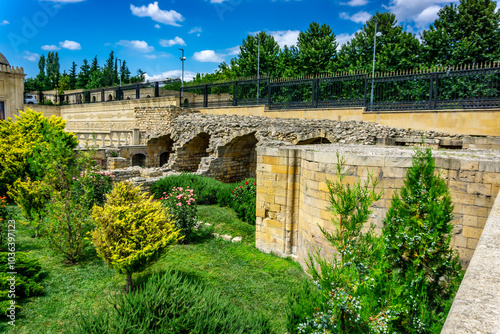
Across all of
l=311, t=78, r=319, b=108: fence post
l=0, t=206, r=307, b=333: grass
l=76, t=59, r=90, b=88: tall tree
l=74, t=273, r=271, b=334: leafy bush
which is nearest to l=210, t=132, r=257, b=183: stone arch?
l=311, t=78, r=319, b=108: fence post

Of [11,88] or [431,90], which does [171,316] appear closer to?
[431,90]

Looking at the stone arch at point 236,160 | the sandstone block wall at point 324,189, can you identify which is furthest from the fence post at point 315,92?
the sandstone block wall at point 324,189

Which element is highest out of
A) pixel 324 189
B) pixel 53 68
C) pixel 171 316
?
pixel 53 68

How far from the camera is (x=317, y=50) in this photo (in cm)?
2916

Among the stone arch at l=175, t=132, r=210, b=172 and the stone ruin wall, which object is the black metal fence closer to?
the stone ruin wall

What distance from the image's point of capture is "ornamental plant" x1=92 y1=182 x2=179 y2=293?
194 inches

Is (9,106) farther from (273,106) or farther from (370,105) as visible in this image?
(370,105)

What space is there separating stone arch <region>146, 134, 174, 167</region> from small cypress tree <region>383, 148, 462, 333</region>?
683 inches

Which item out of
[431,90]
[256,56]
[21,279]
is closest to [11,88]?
[256,56]

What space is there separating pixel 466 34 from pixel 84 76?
64.0 m

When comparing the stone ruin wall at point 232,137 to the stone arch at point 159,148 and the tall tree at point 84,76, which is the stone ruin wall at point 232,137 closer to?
the stone arch at point 159,148

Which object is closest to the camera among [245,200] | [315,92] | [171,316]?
[171,316]

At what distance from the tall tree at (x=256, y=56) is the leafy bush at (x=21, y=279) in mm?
29506

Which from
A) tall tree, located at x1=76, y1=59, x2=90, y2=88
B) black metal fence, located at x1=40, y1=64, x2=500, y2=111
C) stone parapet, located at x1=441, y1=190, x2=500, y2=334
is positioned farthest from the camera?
tall tree, located at x1=76, y1=59, x2=90, y2=88
